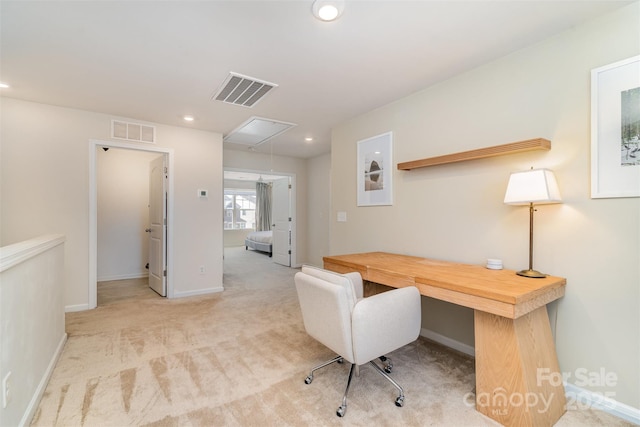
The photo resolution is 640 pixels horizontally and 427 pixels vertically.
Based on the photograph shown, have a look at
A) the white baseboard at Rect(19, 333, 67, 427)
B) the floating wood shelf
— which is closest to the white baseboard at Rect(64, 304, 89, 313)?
the white baseboard at Rect(19, 333, 67, 427)

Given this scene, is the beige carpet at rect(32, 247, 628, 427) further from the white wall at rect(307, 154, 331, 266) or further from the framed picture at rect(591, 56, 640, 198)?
the white wall at rect(307, 154, 331, 266)

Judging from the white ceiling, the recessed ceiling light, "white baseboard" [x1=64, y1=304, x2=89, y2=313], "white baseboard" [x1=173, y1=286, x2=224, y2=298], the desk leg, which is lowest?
"white baseboard" [x1=173, y1=286, x2=224, y2=298]

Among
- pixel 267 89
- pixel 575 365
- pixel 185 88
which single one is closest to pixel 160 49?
pixel 185 88

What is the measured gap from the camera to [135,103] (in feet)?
10.4

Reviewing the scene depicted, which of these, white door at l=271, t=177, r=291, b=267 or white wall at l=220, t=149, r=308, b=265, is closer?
white wall at l=220, t=149, r=308, b=265

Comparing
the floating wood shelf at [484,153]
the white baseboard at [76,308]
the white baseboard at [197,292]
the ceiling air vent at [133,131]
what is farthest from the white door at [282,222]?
the floating wood shelf at [484,153]

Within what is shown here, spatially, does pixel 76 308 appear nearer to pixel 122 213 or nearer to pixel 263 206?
pixel 122 213

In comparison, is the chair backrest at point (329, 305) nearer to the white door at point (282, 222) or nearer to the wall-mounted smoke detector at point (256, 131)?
the wall-mounted smoke detector at point (256, 131)

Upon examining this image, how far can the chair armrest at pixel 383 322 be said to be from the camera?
1635 mm

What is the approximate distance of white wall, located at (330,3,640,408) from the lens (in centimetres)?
168

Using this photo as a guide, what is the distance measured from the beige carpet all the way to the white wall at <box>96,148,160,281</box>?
2069 millimetres

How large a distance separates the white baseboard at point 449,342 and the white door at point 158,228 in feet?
11.5

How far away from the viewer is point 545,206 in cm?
198

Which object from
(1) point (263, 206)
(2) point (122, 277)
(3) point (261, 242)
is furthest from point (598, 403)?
(1) point (263, 206)
